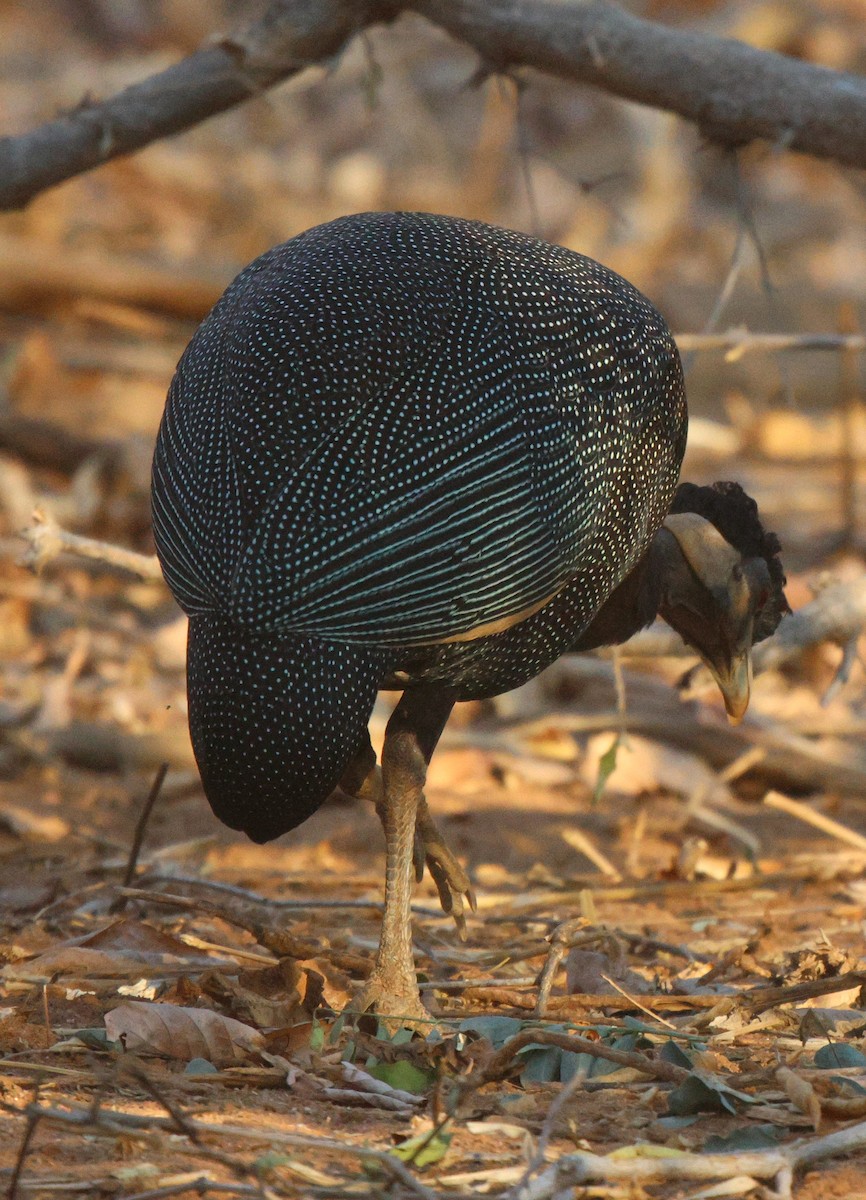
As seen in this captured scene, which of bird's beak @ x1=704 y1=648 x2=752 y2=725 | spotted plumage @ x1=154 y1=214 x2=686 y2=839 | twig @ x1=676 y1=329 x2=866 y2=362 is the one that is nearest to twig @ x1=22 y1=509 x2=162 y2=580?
spotted plumage @ x1=154 y1=214 x2=686 y2=839

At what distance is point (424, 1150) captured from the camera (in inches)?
102

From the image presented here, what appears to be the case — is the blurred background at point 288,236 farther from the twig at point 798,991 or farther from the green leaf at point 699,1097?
the green leaf at point 699,1097

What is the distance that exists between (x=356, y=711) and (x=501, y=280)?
40.1 inches

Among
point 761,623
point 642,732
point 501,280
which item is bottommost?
point 642,732

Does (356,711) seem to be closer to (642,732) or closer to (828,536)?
(642,732)

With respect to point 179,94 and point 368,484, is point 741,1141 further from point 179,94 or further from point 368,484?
point 179,94

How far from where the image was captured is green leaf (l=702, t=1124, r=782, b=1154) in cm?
270

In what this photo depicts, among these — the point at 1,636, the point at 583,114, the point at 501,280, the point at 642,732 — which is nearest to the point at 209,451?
the point at 501,280

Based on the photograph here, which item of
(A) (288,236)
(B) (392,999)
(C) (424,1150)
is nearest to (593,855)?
(B) (392,999)

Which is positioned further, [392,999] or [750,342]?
[750,342]

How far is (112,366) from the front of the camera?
9633 mm

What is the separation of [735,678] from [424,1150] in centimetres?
203

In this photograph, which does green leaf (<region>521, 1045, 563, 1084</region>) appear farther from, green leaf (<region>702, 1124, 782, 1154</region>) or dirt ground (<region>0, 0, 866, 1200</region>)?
green leaf (<region>702, 1124, 782, 1154</region>)

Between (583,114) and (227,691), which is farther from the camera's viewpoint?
(583,114)
